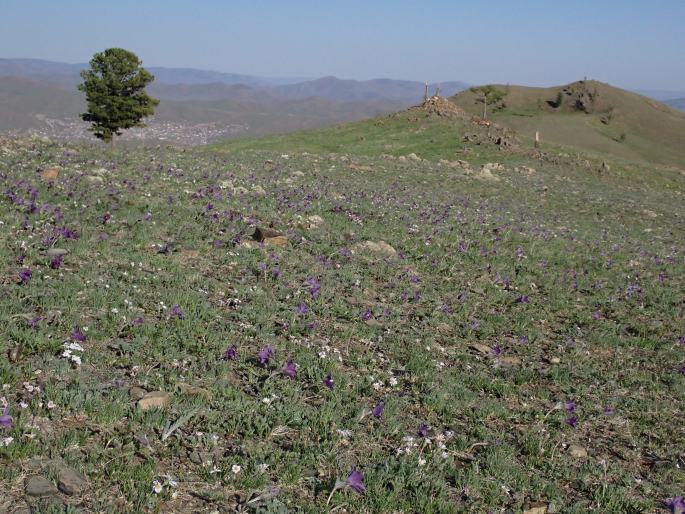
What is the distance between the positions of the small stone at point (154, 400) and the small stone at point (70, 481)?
3.59 ft

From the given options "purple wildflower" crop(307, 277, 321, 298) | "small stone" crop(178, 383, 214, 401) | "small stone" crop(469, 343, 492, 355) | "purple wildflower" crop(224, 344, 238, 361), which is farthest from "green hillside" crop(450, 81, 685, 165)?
"small stone" crop(178, 383, 214, 401)

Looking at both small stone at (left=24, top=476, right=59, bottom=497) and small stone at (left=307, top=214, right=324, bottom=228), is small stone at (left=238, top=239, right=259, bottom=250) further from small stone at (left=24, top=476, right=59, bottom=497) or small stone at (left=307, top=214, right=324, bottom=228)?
small stone at (left=24, top=476, right=59, bottom=497)

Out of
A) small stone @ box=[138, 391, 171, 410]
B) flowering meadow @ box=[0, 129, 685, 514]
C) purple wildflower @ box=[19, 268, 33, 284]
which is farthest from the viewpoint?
purple wildflower @ box=[19, 268, 33, 284]

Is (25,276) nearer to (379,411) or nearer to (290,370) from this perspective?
(290,370)

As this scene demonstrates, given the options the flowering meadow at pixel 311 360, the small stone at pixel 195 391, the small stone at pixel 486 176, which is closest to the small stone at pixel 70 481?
the flowering meadow at pixel 311 360

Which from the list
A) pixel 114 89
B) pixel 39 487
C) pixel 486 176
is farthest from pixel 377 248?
pixel 114 89

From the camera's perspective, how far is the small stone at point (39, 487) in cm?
416

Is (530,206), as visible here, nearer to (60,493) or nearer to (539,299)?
(539,299)

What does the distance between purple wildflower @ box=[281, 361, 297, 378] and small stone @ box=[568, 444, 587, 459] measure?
11.2ft

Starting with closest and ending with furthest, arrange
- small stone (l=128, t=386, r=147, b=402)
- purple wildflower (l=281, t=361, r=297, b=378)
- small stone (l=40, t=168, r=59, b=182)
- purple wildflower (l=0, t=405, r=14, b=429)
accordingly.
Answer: purple wildflower (l=0, t=405, r=14, b=429) → small stone (l=128, t=386, r=147, b=402) → purple wildflower (l=281, t=361, r=297, b=378) → small stone (l=40, t=168, r=59, b=182)

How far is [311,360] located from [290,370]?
773 mm

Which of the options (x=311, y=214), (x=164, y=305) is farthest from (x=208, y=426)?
(x=311, y=214)

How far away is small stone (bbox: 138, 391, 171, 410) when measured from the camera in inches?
219

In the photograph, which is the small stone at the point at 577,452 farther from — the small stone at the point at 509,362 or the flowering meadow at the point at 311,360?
the small stone at the point at 509,362
